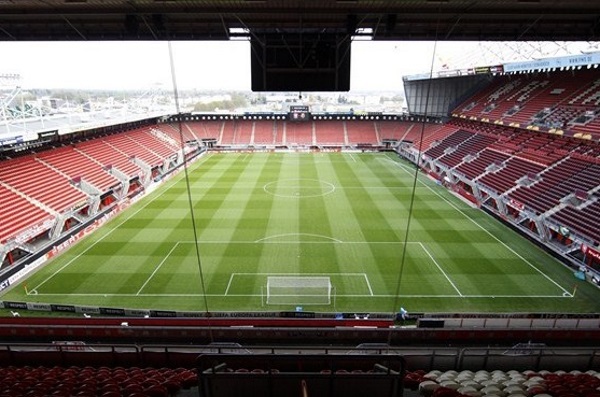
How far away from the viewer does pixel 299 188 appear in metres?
32.5

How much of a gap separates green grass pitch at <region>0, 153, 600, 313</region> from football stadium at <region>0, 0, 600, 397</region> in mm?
129

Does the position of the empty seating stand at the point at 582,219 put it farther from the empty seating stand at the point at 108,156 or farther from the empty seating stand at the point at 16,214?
the empty seating stand at the point at 108,156

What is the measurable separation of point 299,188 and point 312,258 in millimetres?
13559

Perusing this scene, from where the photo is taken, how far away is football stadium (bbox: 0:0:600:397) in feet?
26.2

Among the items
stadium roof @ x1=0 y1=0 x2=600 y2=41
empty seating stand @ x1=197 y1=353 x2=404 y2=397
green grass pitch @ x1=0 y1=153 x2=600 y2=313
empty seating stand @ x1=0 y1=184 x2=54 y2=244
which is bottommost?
green grass pitch @ x1=0 y1=153 x2=600 y2=313

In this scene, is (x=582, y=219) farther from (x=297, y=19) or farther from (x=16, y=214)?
(x=16, y=214)

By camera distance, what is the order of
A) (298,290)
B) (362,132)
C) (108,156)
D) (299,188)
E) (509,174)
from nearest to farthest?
(298,290) < (509,174) < (299,188) < (108,156) < (362,132)

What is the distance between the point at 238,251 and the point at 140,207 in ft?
36.5

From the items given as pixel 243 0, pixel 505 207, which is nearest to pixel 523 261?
pixel 505 207

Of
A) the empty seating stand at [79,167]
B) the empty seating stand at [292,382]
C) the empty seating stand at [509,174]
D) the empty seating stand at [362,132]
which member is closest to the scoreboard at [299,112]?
the empty seating stand at [362,132]

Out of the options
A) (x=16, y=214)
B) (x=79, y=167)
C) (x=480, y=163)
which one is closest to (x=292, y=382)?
(x=16, y=214)

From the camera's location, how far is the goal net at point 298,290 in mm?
15906

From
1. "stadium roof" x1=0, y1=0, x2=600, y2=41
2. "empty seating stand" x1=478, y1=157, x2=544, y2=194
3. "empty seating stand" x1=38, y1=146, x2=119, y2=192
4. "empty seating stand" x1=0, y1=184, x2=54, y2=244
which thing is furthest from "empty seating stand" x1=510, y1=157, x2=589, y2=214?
"empty seating stand" x1=38, y1=146, x2=119, y2=192

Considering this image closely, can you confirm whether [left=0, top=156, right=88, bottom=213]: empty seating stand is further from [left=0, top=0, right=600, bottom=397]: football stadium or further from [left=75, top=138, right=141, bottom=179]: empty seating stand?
[left=75, top=138, right=141, bottom=179]: empty seating stand
